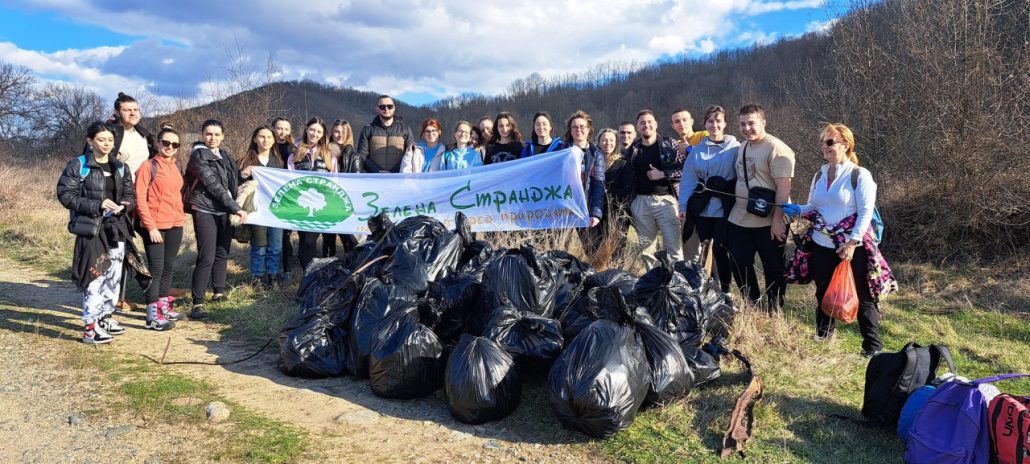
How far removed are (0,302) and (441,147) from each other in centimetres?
458

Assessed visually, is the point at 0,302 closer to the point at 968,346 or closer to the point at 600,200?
the point at 600,200

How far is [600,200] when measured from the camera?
5.97 metres

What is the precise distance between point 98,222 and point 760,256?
5.07m

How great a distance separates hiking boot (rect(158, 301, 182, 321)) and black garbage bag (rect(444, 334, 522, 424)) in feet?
10.4

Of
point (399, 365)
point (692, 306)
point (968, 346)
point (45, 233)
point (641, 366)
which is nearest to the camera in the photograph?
point (641, 366)

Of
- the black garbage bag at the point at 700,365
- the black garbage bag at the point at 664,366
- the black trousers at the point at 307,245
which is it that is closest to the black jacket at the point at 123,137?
the black trousers at the point at 307,245

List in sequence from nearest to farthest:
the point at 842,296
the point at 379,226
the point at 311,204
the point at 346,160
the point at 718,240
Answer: the point at 842,296, the point at 718,240, the point at 379,226, the point at 311,204, the point at 346,160

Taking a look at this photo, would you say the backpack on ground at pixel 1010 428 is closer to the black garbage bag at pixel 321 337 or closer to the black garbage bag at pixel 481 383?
the black garbage bag at pixel 481 383

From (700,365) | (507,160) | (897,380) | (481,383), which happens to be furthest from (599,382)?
(507,160)

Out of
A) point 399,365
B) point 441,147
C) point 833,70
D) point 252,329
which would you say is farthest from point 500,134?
point 833,70

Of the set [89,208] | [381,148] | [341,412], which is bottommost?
[341,412]

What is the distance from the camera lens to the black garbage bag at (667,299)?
381 centimetres

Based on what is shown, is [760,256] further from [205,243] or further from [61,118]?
[61,118]

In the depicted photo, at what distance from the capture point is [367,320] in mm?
3953
